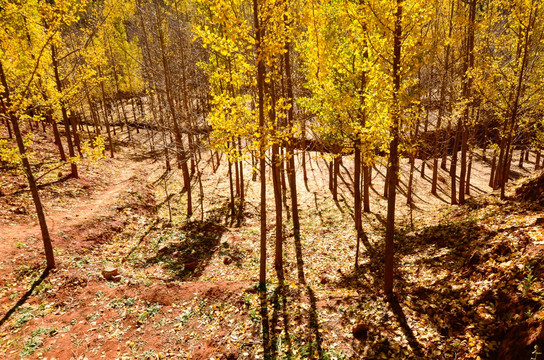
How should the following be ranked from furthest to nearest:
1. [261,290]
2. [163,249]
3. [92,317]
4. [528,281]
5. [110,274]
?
[163,249] → [110,274] → [261,290] → [92,317] → [528,281]

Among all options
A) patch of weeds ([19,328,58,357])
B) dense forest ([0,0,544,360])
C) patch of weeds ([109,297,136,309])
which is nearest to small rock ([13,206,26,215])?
dense forest ([0,0,544,360])

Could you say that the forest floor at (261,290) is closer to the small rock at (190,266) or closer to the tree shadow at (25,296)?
the tree shadow at (25,296)

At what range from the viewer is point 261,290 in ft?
27.4

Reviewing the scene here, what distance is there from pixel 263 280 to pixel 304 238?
4.52 meters

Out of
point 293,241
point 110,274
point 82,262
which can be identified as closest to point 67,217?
point 82,262

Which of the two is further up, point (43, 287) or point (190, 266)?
point (43, 287)

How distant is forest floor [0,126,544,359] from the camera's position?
5.85 m

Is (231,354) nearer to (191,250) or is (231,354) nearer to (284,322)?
(284,322)

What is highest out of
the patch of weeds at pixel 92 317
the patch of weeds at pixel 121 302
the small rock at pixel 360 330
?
the small rock at pixel 360 330

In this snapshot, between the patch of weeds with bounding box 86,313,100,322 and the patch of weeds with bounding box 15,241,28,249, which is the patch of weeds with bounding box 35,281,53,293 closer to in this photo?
the patch of weeds with bounding box 86,313,100,322

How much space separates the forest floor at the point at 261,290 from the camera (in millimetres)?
5848

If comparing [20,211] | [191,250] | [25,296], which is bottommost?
[191,250]

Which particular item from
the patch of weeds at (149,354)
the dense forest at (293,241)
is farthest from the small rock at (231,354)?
the patch of weeds at (149,354)

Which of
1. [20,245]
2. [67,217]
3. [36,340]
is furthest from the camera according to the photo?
[67,217]
